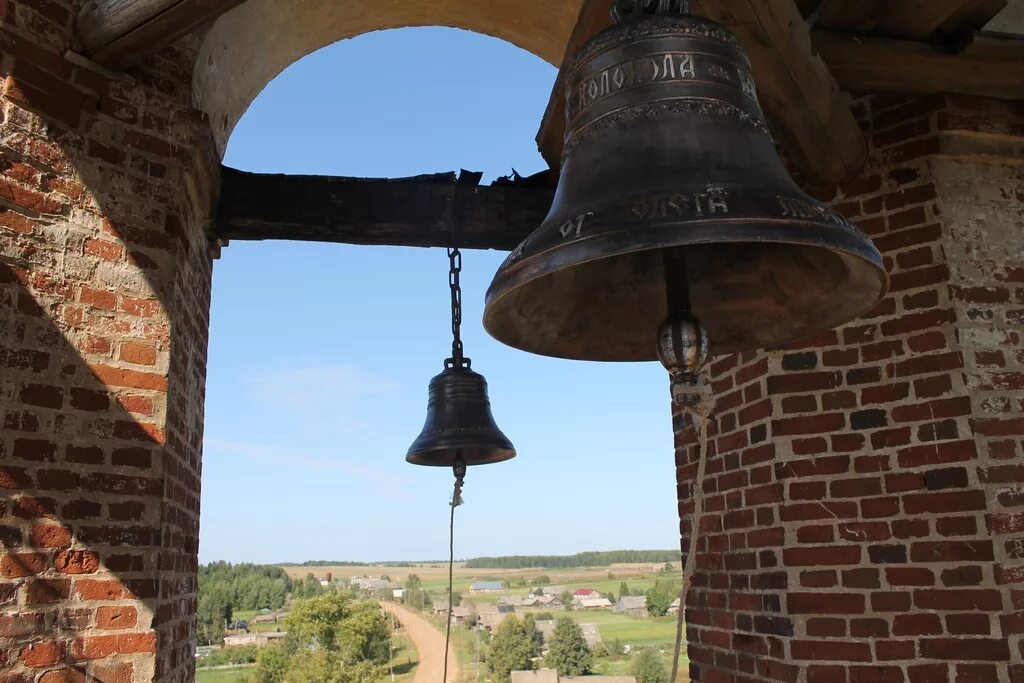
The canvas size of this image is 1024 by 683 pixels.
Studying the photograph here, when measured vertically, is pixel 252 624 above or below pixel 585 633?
below

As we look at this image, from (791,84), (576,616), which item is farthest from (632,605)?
(791,84)

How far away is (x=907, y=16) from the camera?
2.69 m

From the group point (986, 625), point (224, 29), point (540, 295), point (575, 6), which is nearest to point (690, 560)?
point (540, 295)

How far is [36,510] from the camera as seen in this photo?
2.19 meters

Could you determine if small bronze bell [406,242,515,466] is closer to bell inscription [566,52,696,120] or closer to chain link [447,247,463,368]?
chain link [447,247,463,368]

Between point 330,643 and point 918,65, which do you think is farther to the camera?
point 330,643

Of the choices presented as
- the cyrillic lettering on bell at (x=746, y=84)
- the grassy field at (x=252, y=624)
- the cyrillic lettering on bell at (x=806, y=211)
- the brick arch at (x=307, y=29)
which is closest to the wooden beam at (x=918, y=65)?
the cyrillic lettering on bell at (x=746, y=84)

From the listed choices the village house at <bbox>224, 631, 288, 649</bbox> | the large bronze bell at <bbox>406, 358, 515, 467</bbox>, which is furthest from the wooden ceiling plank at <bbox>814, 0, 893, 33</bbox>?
the village house at <bbox>224, 631, 288, 649</bbox>

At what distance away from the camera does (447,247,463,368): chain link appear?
3826 mm

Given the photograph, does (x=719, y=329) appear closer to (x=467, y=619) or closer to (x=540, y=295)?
(x=540, y=295)

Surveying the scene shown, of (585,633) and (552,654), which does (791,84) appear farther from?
(585,633)

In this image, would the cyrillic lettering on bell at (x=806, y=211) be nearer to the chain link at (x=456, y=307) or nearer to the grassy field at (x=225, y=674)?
the chain link at (x=456, y=307)

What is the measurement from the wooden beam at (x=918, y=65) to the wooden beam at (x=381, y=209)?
1431 millimetres

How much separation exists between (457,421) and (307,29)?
1995mm
